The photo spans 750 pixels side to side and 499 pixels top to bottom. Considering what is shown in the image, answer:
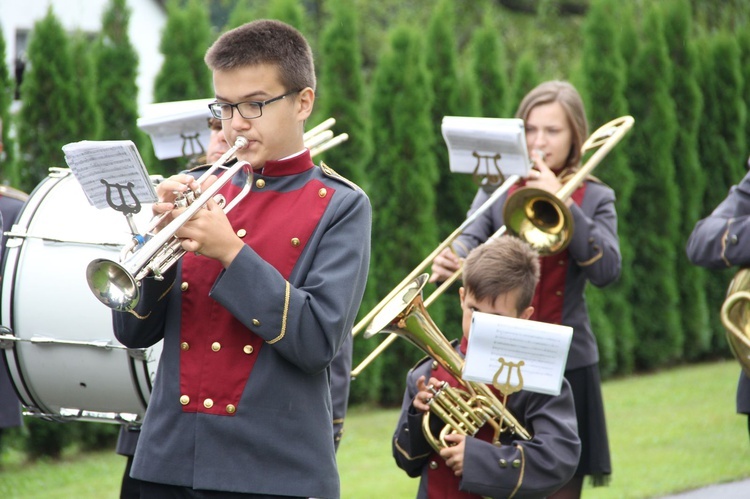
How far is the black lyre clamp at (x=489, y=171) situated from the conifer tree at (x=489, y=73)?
4.76m

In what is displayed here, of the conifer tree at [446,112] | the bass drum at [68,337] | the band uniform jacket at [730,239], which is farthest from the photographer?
the conifer tree at [446,112]

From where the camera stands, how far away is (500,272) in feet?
11.9

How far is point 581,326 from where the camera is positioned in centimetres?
454

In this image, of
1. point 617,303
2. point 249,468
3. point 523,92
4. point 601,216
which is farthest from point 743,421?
point 249,468

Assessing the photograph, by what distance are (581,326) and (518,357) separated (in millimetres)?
1371

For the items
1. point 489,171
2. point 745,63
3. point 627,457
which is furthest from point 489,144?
point 745,63

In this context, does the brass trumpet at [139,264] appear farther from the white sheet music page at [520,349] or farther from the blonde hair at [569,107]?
the blonde hair at [569,107]

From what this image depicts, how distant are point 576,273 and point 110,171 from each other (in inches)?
99.9

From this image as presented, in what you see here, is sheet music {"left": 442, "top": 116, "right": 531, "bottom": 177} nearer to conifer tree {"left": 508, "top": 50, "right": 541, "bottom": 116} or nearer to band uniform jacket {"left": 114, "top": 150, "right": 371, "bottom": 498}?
band uniform jacket {"left": 114, "top": 150, "right": 371, "bottom": 498}

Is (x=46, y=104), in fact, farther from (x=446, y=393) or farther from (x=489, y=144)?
(x=446, y=393)

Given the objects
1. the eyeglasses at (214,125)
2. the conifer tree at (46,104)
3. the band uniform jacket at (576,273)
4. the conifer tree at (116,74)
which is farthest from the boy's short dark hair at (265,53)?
the conifer tree at (116,74)

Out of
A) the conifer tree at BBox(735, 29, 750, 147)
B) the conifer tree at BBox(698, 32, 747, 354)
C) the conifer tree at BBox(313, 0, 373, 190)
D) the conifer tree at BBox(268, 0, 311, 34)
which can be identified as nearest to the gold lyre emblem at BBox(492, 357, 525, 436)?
the conifer tree at BBox(313, 0, 373, 190)

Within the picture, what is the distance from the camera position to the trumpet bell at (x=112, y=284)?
8.39 ft

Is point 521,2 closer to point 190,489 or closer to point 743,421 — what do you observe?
point 743,421
